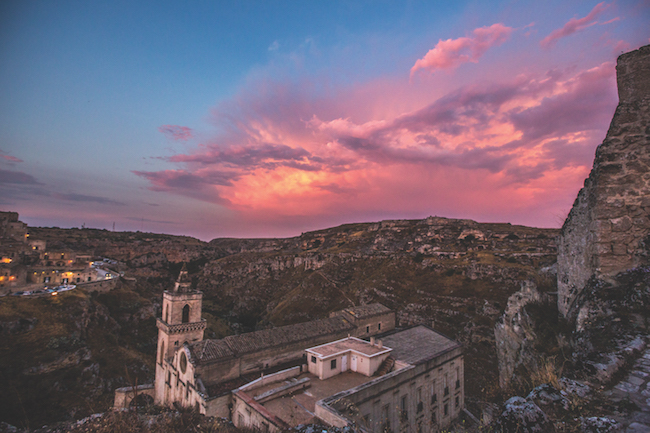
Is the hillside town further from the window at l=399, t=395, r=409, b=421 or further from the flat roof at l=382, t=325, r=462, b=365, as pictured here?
the window at l=399, t=395, r=409, b=421

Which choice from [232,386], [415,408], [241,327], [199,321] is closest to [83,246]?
[241,327]

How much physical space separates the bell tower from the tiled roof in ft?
23.8

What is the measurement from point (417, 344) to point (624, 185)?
24.6m

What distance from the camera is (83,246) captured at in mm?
119000

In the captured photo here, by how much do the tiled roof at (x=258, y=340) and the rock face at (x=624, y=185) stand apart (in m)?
23.0

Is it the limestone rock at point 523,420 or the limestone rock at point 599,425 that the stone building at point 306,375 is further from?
the limestone rock at point 599,425

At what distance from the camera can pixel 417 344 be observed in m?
27.7

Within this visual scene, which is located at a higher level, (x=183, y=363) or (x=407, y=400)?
(x=183, y=363)

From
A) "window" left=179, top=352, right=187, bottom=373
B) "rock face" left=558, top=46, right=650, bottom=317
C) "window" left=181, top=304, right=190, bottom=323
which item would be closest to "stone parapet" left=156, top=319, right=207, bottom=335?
"window" left=181, top=304, right=190, bottom=323

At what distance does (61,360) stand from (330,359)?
39.3 meters

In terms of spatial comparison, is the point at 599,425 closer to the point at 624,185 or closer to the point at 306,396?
the point at 624,185

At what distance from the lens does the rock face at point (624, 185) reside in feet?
23.6

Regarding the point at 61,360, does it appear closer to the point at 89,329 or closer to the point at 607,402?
the point at 89,329

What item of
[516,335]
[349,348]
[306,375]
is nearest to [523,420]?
[516,335]
